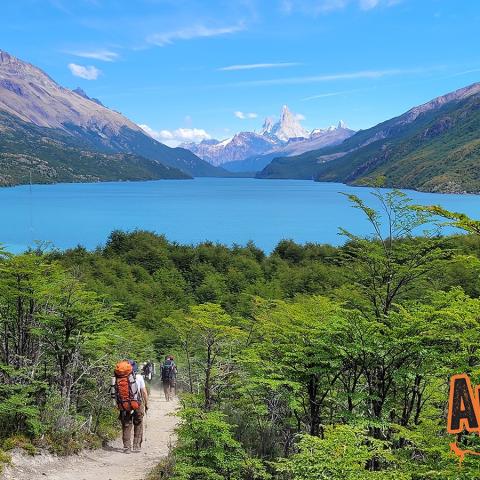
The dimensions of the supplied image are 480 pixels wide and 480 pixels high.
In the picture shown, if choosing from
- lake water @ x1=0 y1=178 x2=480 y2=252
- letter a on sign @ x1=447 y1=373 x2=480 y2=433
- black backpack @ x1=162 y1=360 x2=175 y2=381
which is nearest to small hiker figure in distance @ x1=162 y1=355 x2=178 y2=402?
black backpack @ x1=162 y1=360 x2=175 y2=381

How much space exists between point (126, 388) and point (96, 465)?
1736mm

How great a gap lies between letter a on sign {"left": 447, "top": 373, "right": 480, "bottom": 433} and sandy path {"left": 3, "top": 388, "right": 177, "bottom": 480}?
7297 millimetres

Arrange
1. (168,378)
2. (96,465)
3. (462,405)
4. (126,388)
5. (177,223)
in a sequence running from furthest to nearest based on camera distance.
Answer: (177,223)
(168,378)
(126,388)
(96,465)
(462,405)

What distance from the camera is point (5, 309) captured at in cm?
1268

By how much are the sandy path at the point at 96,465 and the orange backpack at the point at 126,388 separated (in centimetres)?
90

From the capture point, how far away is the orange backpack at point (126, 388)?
1163cm

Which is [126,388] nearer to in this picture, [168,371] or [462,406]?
[462,406]

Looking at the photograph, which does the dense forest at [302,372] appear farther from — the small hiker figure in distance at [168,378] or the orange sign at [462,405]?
the small hiker figure in distance at [168,378]

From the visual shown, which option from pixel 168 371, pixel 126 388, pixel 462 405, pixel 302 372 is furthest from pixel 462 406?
pixel 168 371

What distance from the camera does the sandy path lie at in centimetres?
1020

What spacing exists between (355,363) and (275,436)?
364 centimetres

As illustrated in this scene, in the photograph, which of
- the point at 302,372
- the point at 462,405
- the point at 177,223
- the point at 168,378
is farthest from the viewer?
the point at 177,223

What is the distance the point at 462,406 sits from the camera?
5715 millimetres

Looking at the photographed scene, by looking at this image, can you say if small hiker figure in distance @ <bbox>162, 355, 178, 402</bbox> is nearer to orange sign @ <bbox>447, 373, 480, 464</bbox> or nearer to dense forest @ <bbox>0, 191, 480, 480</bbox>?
dense forest @ <bbox>0, 191, 480, 480</bbox>
